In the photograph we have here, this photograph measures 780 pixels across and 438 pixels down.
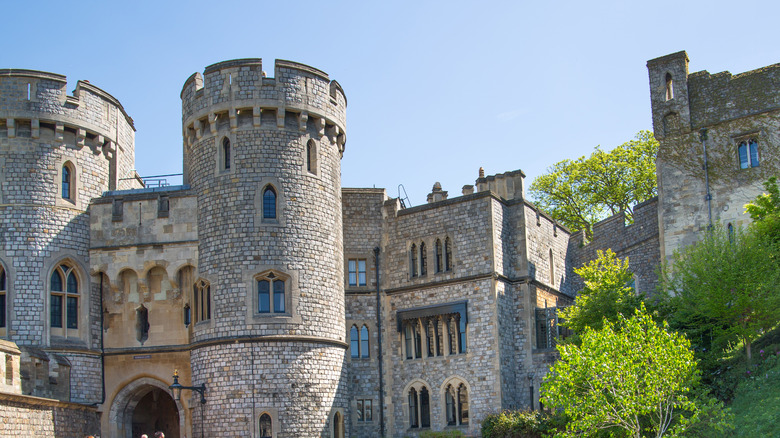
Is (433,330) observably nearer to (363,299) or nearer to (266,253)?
(363,299)

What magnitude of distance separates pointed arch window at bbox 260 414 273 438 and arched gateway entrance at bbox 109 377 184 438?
309 centimetres

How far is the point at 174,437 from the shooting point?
119 feet

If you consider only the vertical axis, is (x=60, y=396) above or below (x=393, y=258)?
below

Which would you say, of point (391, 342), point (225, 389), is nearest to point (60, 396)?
point (225, 389)

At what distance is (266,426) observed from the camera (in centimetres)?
3009

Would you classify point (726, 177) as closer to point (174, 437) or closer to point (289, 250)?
point (289, 250)

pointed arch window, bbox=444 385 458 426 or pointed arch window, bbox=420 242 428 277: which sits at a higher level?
pointed arch window, bbox=420 242 428 277

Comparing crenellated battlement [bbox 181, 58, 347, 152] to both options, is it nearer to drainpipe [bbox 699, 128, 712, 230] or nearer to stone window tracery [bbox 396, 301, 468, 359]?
stone window tracery [bbox 396, 301, 468, 359]

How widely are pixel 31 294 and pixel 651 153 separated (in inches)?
1294

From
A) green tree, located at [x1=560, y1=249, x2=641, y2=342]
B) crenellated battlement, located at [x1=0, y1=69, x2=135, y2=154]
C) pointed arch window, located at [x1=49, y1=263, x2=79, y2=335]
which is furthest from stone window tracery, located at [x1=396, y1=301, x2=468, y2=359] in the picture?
crenellated battlement, located at [x1=0, y1=69, x2=135, y2=154]

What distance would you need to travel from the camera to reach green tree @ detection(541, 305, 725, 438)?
25078 mm

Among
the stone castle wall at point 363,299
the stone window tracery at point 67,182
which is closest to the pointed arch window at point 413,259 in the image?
the stone castle wall at point 363,299

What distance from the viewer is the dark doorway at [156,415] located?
35.1 metres

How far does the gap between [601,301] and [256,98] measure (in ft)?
43.0
